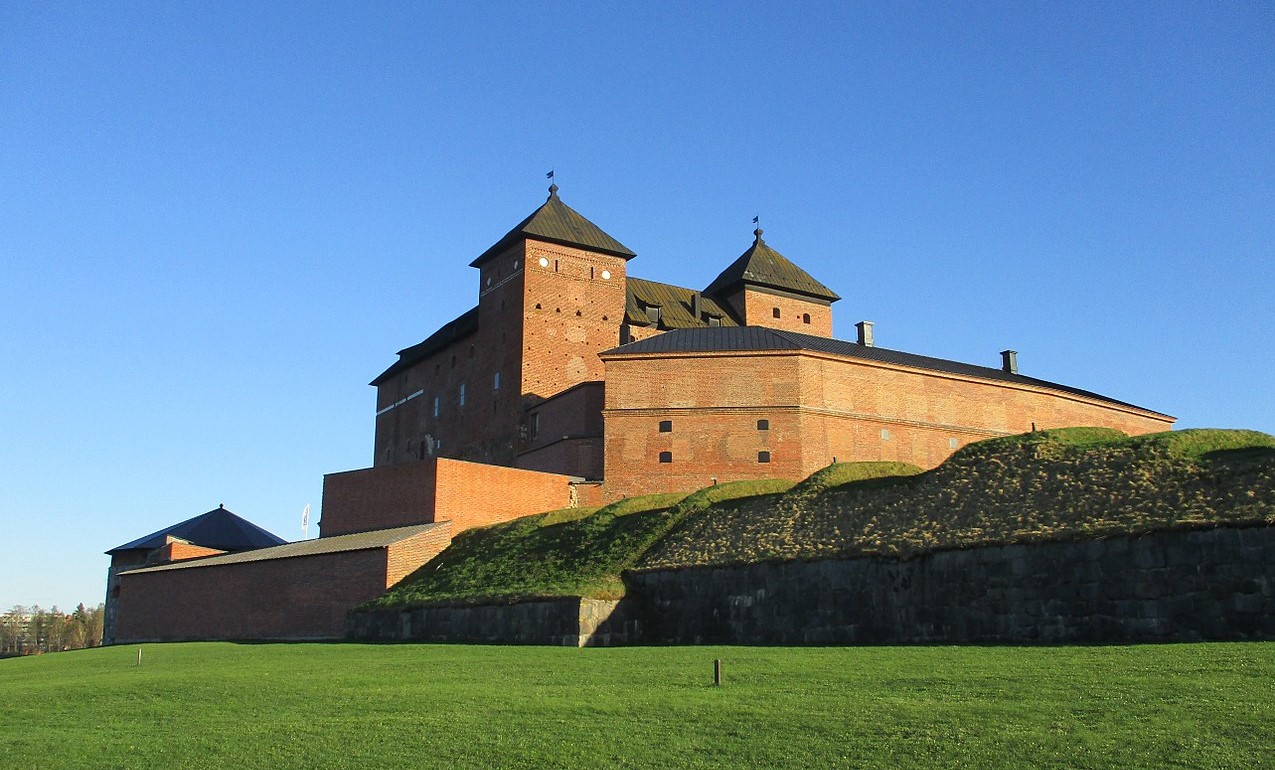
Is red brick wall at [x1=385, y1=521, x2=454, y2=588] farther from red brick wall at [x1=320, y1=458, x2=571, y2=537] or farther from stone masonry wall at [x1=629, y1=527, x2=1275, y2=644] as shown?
stone masonry wall at [x1=629, y1=527, x2=1275, y2=644]

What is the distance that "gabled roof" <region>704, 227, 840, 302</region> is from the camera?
5547 cm

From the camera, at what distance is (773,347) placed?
41406mm

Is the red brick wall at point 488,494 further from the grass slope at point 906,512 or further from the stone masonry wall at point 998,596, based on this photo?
the stone masonry wall at point 998,596

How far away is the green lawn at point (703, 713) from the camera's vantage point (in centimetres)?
987

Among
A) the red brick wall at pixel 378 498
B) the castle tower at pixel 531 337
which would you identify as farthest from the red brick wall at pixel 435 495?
the castle tower at pixel 531 337

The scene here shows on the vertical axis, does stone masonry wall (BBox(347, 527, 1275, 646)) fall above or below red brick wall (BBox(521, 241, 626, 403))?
below

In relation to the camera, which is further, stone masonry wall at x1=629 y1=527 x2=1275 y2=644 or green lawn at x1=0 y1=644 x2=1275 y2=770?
stone masonry wall at x1=629 y1=527 x2=1275 y2=644

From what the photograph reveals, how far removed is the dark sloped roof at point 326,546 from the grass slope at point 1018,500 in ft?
34.2

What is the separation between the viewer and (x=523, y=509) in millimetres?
37406

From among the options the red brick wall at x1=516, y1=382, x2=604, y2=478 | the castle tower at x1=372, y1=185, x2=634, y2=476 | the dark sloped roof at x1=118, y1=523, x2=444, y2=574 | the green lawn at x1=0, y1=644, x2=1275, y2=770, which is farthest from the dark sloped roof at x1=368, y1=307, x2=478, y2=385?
the green lawn at x1=0, y1=644, x2=1275, y2=770

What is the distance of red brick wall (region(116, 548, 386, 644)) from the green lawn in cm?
1297

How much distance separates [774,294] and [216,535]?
2761 centimetres

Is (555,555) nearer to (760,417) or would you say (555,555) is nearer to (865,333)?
(760,417)

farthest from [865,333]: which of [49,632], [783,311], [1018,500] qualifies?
[49,632]
